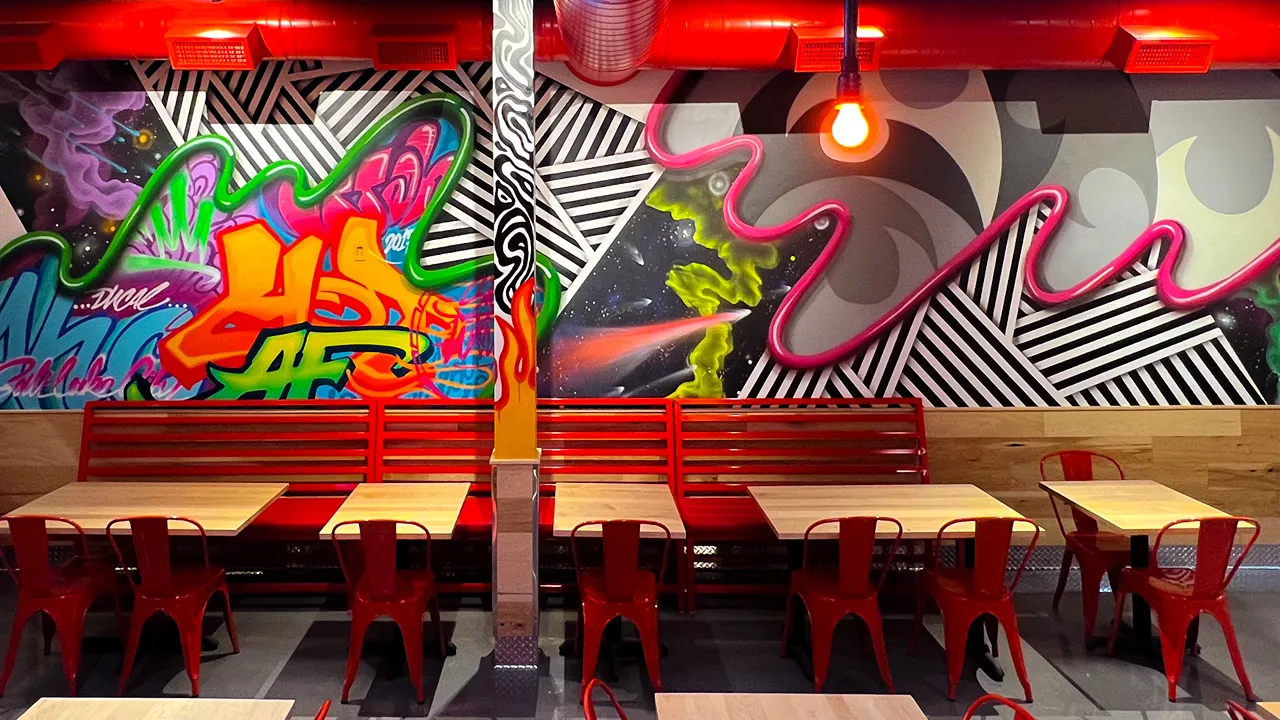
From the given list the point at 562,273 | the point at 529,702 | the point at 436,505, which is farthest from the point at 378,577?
the point at 562,273

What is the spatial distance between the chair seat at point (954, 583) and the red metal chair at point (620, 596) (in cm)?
132

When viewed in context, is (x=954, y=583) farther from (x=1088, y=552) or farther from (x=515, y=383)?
(x=515, y=383)

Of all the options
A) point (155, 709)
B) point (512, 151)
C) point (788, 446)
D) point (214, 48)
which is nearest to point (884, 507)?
point (788, 446)

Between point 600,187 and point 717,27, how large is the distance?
3.89ft

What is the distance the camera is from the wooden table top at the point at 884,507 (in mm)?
4242

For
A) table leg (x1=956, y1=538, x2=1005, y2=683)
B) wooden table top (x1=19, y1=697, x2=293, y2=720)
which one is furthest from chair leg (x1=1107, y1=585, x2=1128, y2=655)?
wooden table top (x1=19, y1=697, x2=293, y2=720)

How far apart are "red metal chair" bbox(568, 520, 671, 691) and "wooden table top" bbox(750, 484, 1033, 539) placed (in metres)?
0.67

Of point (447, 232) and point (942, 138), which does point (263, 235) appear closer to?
point (447, 232)

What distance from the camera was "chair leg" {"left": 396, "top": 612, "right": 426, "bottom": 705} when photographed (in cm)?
420

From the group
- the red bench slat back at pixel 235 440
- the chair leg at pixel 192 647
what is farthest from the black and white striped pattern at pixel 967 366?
the chair leg at pixel 192 647

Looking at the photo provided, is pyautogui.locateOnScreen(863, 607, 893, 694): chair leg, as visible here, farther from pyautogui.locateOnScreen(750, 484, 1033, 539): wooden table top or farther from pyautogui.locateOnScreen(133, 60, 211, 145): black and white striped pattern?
pyautogui.locateOnScreen(133, 60, 211, 145): black and white striped pattern

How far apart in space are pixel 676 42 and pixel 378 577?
10.3 feet

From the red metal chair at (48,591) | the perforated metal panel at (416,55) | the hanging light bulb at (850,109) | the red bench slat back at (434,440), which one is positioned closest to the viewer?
the hanging light bulb at (850,109)

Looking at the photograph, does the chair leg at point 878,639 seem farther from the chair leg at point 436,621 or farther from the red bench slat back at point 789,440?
the chair leg at point 436,621
